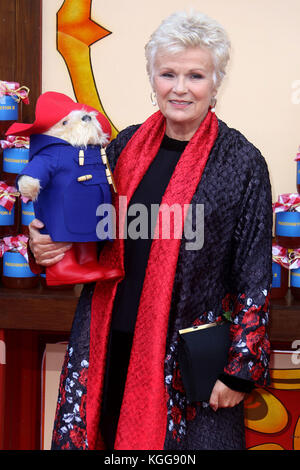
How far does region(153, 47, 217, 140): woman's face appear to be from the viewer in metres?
1.16

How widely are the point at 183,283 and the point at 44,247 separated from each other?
34cm

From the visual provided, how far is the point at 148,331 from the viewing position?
1183mm

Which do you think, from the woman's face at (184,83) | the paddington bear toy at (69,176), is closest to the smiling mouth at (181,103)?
the woman's face at (184,83)

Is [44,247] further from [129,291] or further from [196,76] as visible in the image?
[196,76]

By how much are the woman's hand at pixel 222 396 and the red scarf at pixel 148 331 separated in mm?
100

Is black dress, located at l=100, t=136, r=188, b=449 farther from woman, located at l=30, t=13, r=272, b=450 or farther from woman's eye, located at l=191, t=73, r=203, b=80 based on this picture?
woman's eye, located at l=191, t=73, r=203, b=80

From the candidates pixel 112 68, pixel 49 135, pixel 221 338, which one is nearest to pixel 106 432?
pixel 221 338

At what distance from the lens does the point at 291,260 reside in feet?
6.21

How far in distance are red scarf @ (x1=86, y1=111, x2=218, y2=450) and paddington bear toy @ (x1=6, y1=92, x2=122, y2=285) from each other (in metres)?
0.07

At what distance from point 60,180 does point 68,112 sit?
0.50 ft

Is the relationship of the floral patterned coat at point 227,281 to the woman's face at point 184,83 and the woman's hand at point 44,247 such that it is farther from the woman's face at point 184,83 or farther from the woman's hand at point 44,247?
the woman's hand at point 44,247

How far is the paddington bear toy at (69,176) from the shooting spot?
1275mm

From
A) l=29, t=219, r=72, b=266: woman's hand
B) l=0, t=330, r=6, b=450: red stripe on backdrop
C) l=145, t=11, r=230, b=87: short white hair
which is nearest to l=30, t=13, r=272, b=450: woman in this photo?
l=145, t=11, r=230, b=87: short white hair
